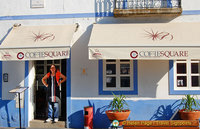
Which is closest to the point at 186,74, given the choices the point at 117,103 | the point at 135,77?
the point at 135,77

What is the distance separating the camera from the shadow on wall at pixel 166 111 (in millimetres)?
9211

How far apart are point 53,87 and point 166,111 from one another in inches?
174

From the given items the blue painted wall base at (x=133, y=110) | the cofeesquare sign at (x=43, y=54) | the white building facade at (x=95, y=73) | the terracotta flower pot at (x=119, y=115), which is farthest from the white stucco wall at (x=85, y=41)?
the cofeesquare sign at (x=43, y=54)

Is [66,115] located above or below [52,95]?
below

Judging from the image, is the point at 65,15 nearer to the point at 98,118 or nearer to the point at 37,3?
the point at 37,3

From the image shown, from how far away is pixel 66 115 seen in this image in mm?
9555

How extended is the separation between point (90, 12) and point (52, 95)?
11.7ft

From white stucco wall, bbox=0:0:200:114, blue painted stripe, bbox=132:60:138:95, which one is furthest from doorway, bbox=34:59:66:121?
blue painted stripe, bbox=132:60:138:95

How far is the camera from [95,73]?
9.48m

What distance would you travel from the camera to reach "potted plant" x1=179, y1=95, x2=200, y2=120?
8523 millimetres

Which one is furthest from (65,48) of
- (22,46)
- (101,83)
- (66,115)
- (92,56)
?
(66,115)

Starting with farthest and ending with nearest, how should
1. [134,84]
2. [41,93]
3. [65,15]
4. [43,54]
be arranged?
[41,93]
[65,15]
[134,84]
[43,54]

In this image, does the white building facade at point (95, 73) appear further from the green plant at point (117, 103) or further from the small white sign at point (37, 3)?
the green plant at point (117, 103)

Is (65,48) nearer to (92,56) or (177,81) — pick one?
(92,56)
